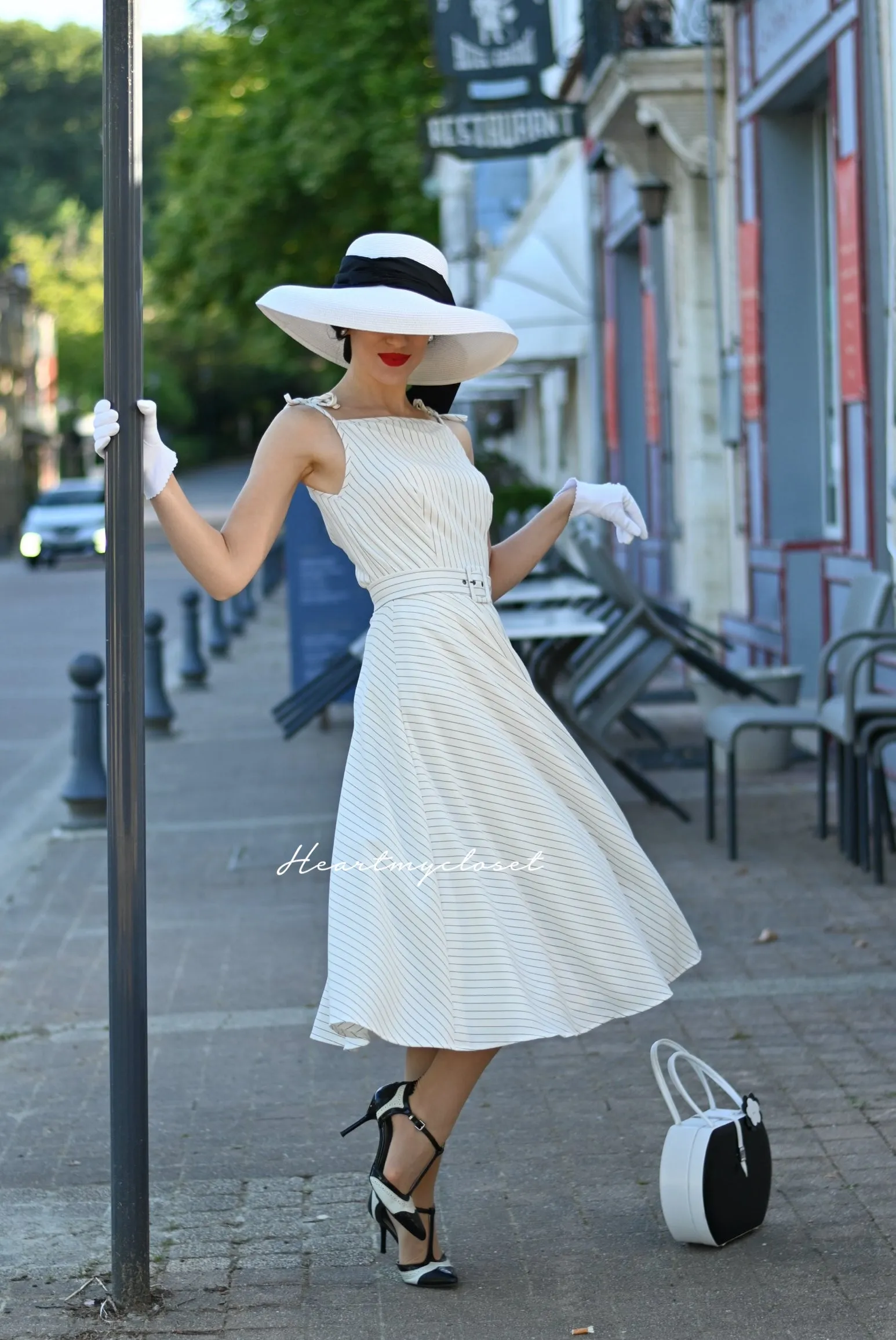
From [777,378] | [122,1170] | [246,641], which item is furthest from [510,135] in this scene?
[122,1170]

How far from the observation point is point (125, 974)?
3.58 metres

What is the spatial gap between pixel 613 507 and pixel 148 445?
109 centimetres

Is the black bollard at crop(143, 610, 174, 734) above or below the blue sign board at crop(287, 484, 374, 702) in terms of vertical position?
below

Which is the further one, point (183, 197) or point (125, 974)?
point (183, 197)

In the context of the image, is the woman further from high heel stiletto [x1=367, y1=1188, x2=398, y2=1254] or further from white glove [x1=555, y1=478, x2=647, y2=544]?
white glove [x1=555, y1=478, x2=647, y2=544]

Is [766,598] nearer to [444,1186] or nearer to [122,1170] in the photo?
[444,1186]

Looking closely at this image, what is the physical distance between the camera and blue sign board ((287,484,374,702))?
12.6 metres

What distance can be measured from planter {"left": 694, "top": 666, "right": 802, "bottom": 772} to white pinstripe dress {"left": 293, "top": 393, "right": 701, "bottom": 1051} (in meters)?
5.63

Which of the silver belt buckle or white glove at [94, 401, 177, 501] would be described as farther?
the silver belt buckle

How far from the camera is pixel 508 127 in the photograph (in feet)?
50.3

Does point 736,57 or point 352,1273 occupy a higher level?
point 736,57

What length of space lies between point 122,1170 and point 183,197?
1153 inches

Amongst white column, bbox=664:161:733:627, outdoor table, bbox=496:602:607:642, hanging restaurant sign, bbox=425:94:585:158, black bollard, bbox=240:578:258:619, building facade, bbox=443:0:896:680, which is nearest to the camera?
outdoor table, bbox=496:602:607:642

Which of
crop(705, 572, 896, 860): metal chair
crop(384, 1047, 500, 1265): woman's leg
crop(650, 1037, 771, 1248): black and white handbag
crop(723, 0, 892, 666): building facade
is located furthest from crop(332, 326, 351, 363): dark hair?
crop(723, 0, 892, 666): building facade
